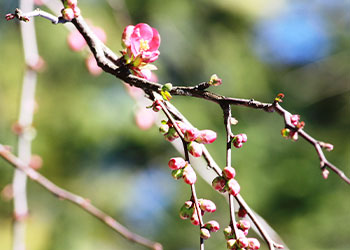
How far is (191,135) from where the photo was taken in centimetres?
53

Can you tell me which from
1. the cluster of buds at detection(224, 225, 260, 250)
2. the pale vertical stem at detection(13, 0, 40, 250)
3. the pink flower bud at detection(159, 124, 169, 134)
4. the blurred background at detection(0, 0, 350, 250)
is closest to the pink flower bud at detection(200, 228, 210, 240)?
the cluster of buds at detection(224, 225, 260, 250)

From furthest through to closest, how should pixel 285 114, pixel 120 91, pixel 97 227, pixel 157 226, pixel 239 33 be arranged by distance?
pixel 239 33 → pixel 157 226 → pixel 97 227 → pixel 120 91 → pixel 285 114

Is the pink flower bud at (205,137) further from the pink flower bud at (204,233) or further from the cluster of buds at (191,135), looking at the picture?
the pink flower bud at (204,233)

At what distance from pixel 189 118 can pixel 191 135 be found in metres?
3.82

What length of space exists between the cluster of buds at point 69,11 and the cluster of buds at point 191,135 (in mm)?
196

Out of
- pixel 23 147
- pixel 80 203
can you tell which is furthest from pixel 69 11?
pixel 23 147

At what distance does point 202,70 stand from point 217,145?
1045 millimetres

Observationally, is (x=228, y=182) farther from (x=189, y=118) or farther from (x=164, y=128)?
(x=189, y=118)

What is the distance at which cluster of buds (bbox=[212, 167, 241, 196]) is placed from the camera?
508 millimetres

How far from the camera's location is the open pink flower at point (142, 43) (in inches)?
24.5

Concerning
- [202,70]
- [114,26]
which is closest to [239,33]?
[202,70]

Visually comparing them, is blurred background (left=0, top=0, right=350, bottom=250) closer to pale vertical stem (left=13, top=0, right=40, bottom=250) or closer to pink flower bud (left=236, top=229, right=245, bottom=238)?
pale vertical stem (left=13, top=0, right=40, bottom=250)

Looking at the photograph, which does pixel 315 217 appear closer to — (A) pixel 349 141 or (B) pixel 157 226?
(A) pixel 349 141

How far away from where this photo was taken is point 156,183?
16.0ft
